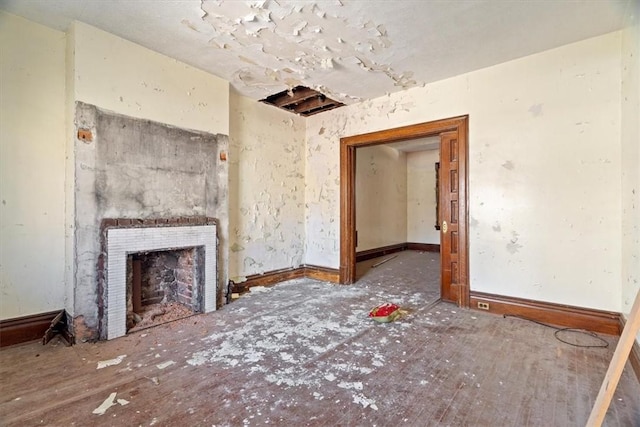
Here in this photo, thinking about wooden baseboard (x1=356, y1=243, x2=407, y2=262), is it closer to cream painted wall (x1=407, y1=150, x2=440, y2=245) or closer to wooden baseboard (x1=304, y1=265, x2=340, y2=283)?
cream painted wall (x1=407, y1=150, x2=440, y2=245)

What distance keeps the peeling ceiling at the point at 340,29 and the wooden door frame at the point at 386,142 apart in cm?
62

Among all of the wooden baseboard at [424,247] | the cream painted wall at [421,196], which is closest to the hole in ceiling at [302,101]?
the cream painted wall at [421,196]

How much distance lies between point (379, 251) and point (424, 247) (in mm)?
1768

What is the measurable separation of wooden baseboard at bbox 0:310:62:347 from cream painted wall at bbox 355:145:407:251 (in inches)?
195

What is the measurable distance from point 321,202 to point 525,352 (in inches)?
125

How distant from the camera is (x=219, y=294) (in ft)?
11.3

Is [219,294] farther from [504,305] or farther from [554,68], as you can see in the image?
[554,68]

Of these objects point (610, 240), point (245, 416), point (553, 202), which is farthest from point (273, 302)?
point (610, 240)

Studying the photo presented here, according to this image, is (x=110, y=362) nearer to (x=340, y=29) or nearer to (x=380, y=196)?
(x=340, y=29)

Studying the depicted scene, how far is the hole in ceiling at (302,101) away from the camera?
13.2ft

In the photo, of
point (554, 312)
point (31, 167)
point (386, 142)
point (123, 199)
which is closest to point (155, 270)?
point (123, 199)

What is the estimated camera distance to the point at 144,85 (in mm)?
2900

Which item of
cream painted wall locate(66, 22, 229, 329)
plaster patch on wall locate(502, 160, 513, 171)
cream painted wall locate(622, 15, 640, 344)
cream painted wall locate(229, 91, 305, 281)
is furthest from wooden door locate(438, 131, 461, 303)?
cream painted wall locate(66, 22, 229, 329)

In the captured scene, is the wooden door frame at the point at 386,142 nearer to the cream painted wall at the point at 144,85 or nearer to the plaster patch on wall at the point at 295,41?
the plaster patch on wall at the point at 295,41
